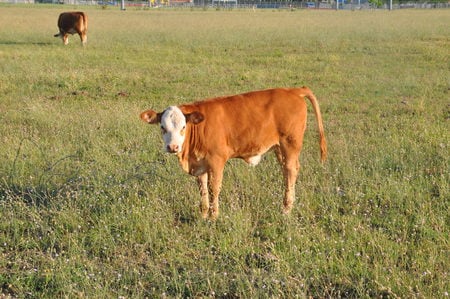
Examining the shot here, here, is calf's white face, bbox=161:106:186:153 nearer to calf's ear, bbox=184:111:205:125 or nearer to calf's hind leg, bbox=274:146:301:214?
calf's ear, bbox=184:111:205:125

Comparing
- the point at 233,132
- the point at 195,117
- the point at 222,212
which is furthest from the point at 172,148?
the point at 222,212

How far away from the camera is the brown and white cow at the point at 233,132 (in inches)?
192

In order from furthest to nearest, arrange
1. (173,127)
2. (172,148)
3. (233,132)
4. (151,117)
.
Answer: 1. (233,132)
2. (151,117)
3. (173,127)
4. (172,148)

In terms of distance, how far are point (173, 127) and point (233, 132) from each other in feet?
2.34

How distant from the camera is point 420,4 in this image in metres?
107

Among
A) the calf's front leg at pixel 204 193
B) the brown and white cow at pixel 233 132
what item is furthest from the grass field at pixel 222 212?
the brown and white cow at pixel 233 132

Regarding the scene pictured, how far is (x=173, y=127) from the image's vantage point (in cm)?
457

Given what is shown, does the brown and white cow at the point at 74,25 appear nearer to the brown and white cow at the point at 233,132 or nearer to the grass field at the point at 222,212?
the grass field at the point at 222,212

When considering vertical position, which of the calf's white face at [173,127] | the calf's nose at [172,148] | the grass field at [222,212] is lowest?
the grass field at [222,212]

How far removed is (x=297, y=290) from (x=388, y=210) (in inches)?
72.3

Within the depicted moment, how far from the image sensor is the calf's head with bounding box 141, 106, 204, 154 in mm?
4502

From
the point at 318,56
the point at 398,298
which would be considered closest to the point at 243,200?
the point at 398,298

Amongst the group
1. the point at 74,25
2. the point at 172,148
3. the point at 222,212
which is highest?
the point at 74,25

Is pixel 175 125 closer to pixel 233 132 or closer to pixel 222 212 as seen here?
pixel 233 132
